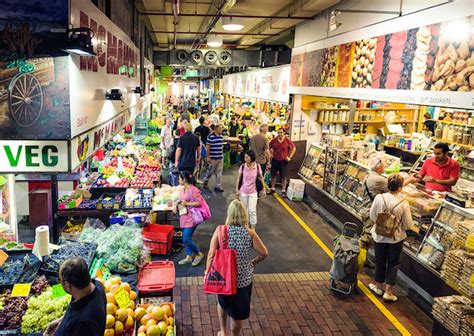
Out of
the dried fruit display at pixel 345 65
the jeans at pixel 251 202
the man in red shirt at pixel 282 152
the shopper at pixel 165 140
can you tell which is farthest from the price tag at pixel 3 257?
the shopper at pixel 165 140

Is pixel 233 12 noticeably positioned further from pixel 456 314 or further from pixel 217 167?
pixel 456 314

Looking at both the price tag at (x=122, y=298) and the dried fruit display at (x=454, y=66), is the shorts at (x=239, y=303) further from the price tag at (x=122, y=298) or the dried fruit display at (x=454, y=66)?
the dried fruit display at (x=454, y=66)

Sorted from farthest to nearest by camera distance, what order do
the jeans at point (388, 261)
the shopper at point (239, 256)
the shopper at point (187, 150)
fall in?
the shopper at point (187, 150), the jeans at point (388, 261), the shopper at point (239, 256)

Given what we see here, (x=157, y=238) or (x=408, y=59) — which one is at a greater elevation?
(x=408, y=59)

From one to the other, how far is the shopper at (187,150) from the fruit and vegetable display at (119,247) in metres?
4.64

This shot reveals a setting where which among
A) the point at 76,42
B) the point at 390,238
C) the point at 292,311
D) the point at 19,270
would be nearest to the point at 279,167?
the point at 390,238

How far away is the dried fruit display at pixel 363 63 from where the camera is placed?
8008mm

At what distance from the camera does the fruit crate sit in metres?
4.89

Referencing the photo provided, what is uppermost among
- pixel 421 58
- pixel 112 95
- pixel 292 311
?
pixel 421 58

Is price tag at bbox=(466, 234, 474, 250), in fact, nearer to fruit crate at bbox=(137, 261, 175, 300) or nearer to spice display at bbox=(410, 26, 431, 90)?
spice display at bbox=(410, 26, 431, 90)

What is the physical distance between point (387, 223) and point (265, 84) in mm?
11649

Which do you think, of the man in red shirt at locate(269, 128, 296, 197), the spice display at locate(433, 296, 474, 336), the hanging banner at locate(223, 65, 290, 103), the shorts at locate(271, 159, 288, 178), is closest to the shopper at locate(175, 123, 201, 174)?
the man in red shirt at locate(269, 128, 296, 197)

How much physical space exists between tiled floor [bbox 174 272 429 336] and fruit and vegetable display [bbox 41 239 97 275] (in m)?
1.52

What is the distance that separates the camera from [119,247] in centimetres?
543
